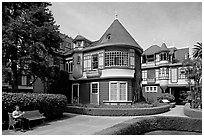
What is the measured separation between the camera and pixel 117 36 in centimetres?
2316

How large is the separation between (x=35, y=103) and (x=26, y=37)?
5912 millimetres

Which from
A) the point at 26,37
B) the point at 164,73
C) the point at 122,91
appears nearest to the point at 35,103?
the point at 26,37

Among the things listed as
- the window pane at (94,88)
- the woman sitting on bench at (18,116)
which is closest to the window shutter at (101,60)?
the window pane at (94,88)

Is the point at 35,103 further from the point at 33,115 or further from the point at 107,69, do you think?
the point at 107,69

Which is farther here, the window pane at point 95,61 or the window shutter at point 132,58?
the window pane at point 95,61

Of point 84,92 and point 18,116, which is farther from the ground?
point 84,92

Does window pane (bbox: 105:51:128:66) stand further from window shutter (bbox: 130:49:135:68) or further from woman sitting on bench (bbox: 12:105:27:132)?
woman sitting on bench (bbox: 12:105:27:132)

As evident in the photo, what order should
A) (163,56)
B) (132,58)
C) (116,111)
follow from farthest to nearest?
(163,56)
(132,58)
(116,111)

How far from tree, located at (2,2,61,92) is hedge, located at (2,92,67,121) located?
11.2ft

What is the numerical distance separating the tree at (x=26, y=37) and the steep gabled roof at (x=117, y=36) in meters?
7.44

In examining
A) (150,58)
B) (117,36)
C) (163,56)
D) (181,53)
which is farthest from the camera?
(150,58)

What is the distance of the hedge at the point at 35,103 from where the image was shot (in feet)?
37.4

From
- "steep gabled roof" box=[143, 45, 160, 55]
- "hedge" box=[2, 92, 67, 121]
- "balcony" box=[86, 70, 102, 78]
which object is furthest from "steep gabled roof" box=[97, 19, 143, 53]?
"steep gabled roof" box=[143, 45, 160, 55]

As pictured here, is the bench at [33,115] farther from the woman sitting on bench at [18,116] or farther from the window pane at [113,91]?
the window pane at [113,91]
